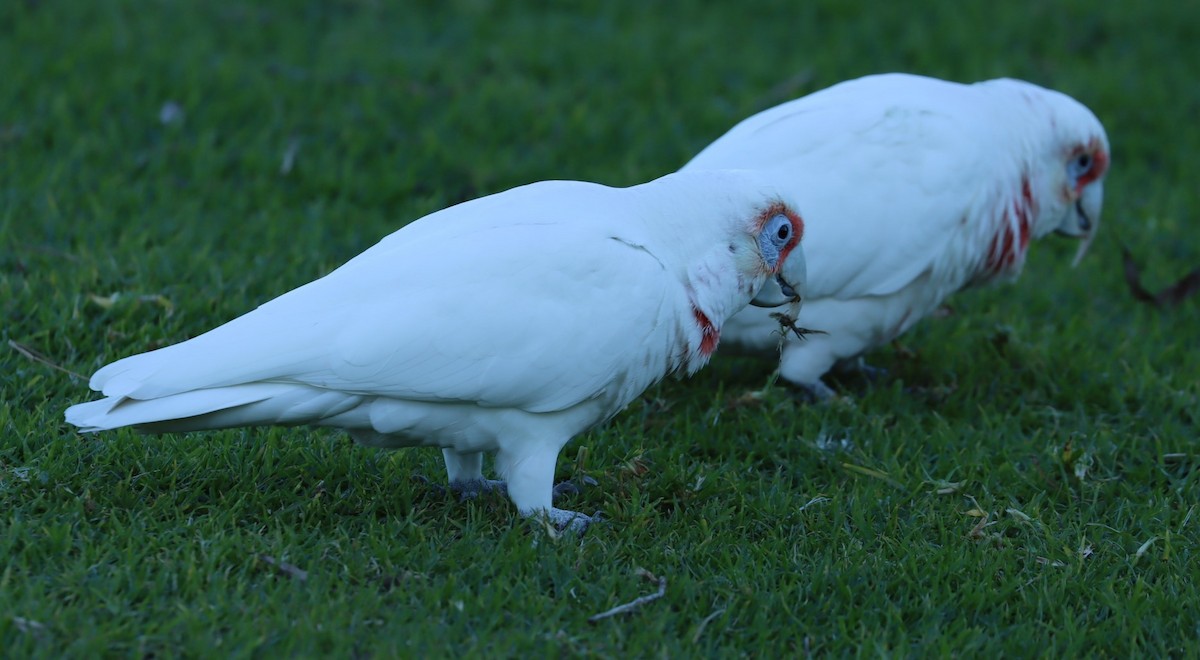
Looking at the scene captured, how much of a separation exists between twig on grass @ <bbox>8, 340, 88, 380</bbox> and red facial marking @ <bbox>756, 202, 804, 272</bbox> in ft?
6.87

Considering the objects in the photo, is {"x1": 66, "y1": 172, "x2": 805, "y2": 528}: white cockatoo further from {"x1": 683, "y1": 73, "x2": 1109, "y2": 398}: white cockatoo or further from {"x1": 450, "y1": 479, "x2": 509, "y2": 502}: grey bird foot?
{"x1": 683, "y1": 73, "x2": 1109, "y2": 398}: white cockatoo

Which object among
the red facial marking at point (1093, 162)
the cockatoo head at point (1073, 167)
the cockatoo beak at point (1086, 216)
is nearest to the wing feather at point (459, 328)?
the cockatoo head at point (1073, 167)

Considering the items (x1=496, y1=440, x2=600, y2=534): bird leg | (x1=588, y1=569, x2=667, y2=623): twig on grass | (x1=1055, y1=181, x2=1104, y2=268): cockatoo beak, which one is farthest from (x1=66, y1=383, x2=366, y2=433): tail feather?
(x1=1055, y1=181, x2=1104, y2=268): cockatoo beak

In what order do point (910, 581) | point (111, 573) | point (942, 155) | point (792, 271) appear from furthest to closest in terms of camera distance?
1. point (942, 155)
2. point (792, 271)
3. point (910, 581)
4. point (111, 573)

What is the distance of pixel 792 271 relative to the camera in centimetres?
365

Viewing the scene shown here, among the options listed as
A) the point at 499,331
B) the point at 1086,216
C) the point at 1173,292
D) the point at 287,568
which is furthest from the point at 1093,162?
the point at 287,568

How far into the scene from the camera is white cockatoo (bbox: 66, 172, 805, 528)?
305cm

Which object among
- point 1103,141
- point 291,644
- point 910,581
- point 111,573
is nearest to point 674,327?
point 910,581

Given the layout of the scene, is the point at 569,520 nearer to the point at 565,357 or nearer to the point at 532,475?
the point at 532,475

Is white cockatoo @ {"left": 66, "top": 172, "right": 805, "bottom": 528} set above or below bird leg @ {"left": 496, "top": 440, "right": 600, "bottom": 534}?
above

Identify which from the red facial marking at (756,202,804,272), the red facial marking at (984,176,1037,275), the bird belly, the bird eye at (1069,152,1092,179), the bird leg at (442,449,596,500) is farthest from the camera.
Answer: the bird eye at (1069,152,1092,179)

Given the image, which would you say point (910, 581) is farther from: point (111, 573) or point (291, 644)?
point (111, 573)

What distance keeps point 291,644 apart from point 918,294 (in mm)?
2547

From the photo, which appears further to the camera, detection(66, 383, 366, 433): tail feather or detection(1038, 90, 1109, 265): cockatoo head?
detection(1038, 90, 1109, 265): cockatoo head
